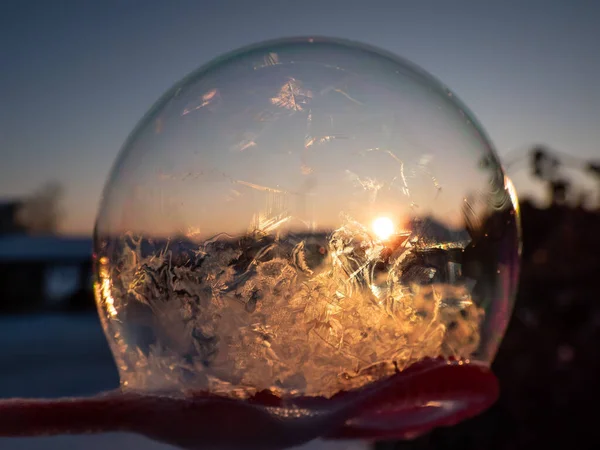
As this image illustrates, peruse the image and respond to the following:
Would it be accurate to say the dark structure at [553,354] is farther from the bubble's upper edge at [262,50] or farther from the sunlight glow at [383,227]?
the sunlight glow at [383,227]

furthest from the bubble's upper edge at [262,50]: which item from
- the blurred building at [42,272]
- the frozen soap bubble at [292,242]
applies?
the blurred building at [42,272]

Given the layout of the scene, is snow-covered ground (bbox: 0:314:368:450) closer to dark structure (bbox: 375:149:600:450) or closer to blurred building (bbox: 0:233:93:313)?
blurred building (bbox: 0:233:93:313)


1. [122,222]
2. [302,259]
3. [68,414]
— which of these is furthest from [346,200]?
[68,414]

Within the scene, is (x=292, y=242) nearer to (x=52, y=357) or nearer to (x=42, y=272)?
(x=52, y=357)

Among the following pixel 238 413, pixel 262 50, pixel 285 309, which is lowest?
pixel 238 413

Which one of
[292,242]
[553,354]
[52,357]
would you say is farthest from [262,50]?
[52,357]

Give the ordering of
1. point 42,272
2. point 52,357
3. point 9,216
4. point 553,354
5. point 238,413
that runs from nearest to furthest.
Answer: point 238,413 < point 553,354 < point 52,357 < point 42,272 < point 9,216

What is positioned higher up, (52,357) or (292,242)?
(292,242)

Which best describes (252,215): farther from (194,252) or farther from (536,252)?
(536,252)
